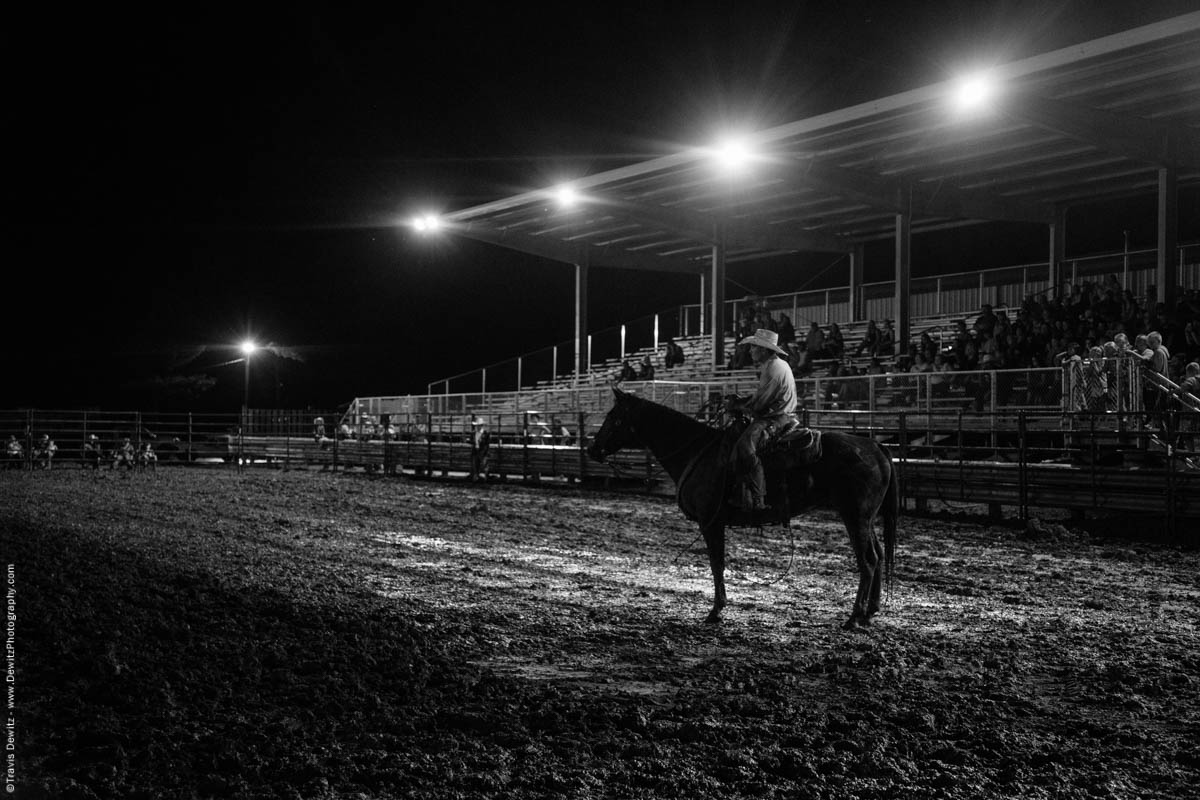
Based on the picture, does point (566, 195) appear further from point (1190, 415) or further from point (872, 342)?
point (1190, 415)

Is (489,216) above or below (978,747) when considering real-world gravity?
above

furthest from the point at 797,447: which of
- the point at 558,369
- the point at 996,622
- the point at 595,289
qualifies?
the point at 595,289

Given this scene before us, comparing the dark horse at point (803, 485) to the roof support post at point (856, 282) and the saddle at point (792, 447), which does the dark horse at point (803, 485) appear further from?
the roof support post at point (856, 282)

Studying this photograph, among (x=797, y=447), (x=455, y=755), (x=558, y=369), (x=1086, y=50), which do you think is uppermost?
(x=1086, y=50)

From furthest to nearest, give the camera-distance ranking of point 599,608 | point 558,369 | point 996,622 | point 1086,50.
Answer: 1. point 558,369
2. point 1086,50
3. point 599,608
4. point 996,622

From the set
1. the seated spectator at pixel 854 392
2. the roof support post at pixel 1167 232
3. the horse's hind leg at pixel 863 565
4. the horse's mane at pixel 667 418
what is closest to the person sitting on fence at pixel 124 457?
the seated spectator at pixel 854 392

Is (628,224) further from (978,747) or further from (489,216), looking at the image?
(978,747)

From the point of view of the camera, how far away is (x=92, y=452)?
34938 mm

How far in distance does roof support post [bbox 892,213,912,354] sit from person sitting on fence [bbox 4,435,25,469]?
23.8 m

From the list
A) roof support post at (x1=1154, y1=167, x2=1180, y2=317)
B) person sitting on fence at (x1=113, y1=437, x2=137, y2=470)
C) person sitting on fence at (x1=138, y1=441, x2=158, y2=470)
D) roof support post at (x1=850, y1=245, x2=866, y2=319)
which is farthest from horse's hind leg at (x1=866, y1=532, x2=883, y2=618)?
roof support post at (x1=850, y1=245, x2=866, y2=319)

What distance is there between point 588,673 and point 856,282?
36455 millimetres

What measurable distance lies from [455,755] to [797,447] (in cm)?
470

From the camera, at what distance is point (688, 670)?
7.15m

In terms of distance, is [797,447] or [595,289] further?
[595,289]
